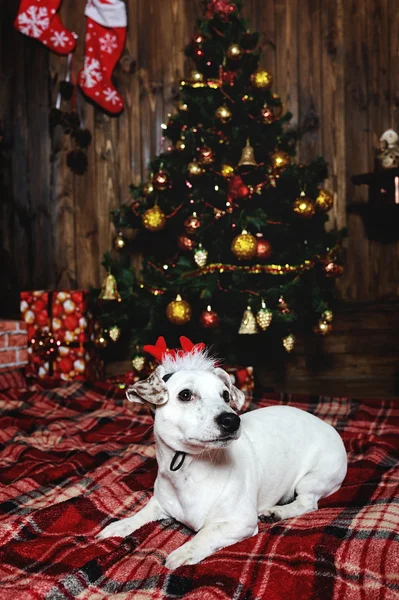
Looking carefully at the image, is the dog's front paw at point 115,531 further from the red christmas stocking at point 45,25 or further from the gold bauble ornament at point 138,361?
the red christmas stocking at point 45,25

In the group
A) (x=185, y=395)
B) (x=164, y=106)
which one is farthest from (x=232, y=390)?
(x=164, y=106)

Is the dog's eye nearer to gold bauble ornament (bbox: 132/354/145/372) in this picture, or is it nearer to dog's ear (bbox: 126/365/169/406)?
dog's ear (bbox: 126/365/169/406)

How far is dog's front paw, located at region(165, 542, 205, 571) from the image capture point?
123cm

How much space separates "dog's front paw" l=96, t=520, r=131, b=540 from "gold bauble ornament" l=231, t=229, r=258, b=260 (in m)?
1.77

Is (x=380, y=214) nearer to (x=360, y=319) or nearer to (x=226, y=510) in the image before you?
(x=360, y=319)

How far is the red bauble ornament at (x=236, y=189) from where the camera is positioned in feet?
10.2

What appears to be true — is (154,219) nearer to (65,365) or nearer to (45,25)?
(65,365)

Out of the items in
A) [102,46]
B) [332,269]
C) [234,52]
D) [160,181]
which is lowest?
[332,269]

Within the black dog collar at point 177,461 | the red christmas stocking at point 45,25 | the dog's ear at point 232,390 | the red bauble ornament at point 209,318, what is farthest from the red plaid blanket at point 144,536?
the red christmas stocking at point 45,25

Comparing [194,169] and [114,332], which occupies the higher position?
[194,169]

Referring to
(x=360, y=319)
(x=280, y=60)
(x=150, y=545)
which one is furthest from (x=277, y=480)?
(x=280, y=60)

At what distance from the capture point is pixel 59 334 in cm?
341

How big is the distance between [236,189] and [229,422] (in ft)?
6.78

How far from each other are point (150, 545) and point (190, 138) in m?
2.33
